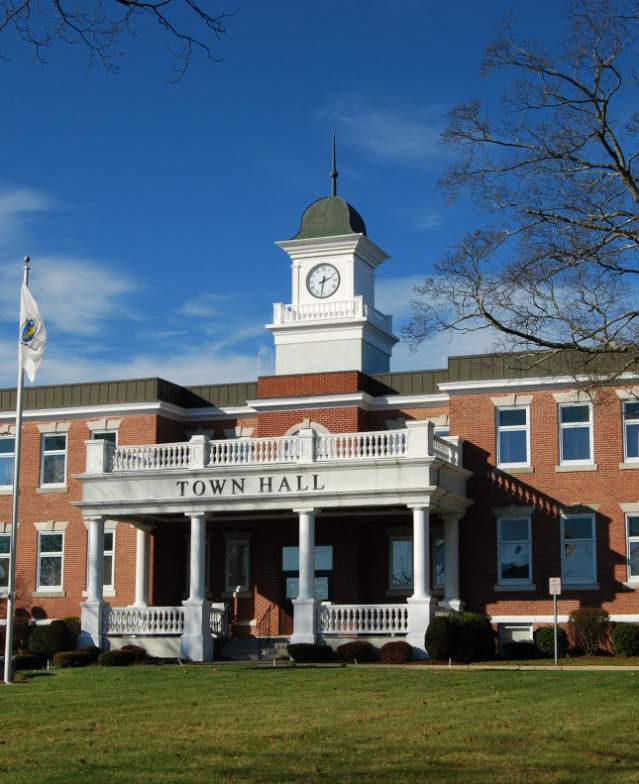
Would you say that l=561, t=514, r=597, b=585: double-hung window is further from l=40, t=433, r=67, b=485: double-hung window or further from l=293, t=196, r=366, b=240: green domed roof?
l=40, t=433, r=67, b=485: double-hung window

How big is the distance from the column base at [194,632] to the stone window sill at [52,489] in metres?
8.79

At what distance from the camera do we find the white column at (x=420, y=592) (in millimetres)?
32344

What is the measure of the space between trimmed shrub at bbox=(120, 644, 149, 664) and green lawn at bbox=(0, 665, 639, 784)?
827 cm

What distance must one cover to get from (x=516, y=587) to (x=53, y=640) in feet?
43.1

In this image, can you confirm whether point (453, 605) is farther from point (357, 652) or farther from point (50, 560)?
point (50, 560)

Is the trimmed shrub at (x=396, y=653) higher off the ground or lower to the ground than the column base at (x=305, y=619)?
lower

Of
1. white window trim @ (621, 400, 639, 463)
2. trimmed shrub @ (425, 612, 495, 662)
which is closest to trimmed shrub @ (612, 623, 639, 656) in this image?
trimmed shrub @ (425, 612, 495, 662)

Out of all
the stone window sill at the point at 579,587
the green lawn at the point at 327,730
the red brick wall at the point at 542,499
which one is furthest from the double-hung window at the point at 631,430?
the green lawn at the point at 327,730

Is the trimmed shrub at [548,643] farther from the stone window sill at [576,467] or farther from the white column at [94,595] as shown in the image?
the white column at [94,595]

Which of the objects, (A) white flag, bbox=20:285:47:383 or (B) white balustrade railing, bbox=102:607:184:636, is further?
(B) white balustrade railing, bbox=102:607:184:636

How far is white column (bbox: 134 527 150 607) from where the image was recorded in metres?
39.0

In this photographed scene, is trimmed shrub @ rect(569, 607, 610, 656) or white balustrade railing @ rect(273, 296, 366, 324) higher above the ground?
white balustrade railing @ rect(273, 296, 366, 324)

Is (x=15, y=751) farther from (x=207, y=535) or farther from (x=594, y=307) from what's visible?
(x=207, y=535)

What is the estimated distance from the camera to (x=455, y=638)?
31.7 m
